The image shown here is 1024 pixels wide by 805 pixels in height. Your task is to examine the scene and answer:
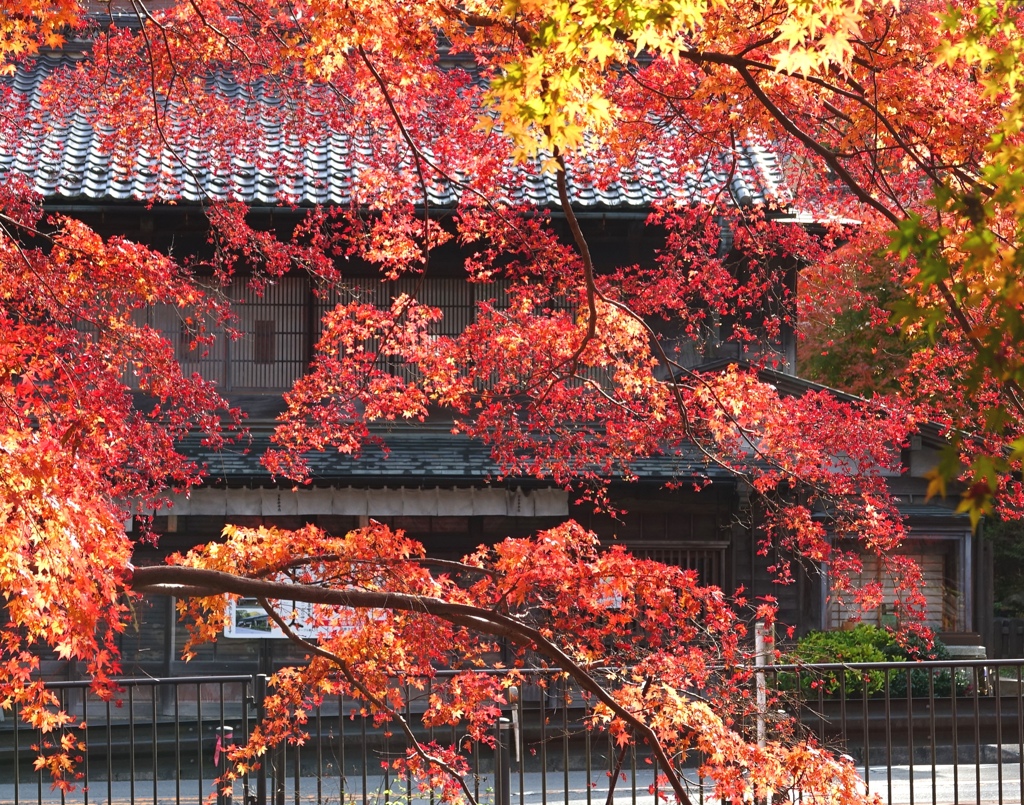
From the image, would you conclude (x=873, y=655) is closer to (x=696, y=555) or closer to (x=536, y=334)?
(x=696, y=555)

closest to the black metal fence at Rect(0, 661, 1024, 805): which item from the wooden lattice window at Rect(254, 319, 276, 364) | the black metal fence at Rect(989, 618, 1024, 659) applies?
the wooden lattice window at Rect(254, 319, 276, 364)

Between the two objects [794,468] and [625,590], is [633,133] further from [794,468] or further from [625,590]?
[625,590]

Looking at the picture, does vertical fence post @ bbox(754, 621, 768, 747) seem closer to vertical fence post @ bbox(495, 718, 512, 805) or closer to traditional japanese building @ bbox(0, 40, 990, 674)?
vertical fence post @ bbox(495, 718, 512, 805)

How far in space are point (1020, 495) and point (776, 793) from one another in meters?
3.56

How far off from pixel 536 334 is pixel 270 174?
5639 millimetres

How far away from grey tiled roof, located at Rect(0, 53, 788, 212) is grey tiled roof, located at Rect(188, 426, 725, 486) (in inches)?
110

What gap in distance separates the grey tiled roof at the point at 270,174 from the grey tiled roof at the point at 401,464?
2781 mm

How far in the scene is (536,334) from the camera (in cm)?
796

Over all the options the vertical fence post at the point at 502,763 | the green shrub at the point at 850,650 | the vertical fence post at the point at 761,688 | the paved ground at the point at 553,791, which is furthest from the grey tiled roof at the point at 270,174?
the vertical fence post at the point at 502,763

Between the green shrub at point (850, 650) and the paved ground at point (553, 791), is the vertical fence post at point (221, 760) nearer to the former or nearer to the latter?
the paved ground at point (553, 791)

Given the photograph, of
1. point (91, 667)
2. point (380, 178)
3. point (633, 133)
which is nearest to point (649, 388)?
point (633, 133)

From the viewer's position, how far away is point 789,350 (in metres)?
13.0

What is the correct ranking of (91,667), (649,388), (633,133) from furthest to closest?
(649,388) → (633,133) → (91,667)

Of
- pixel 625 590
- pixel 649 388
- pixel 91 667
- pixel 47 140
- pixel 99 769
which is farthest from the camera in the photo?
pixel 47 140
